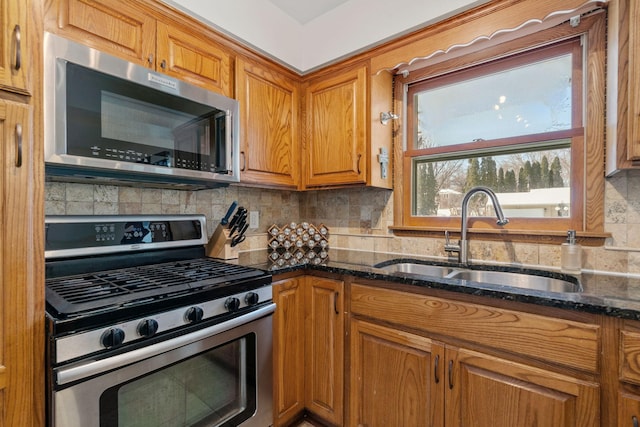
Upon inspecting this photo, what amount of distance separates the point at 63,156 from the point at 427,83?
1.95 meters

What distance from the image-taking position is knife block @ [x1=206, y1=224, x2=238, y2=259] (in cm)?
175

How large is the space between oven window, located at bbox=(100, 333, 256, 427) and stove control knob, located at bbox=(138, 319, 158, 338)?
0.45 feet

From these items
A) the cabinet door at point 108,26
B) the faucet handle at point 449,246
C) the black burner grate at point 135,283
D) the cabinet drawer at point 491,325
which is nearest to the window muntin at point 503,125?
the faucet handle at point 449,246

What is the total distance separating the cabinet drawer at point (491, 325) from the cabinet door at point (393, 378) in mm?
77

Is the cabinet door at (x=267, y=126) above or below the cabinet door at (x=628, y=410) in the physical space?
above

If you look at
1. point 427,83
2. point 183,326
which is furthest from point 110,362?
point 427,83

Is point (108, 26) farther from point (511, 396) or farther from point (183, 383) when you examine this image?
point (511, 396)

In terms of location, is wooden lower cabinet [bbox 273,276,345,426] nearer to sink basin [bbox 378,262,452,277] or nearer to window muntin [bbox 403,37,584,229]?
sink basin [bbox 378,262,452,277]

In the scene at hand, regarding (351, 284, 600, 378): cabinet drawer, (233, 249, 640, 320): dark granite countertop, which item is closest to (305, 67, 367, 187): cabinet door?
(233, 249, 640, 320): dark granite countertop

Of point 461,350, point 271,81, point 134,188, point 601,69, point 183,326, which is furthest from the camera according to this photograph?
point 271,81

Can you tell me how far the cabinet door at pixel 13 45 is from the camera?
0.82 metres

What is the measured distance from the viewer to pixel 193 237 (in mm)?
1735

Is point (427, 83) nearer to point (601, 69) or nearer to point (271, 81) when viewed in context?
point (601, 69)

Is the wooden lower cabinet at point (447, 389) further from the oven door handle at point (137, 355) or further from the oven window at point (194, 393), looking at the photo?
the oven door handle at point (137, 355)
